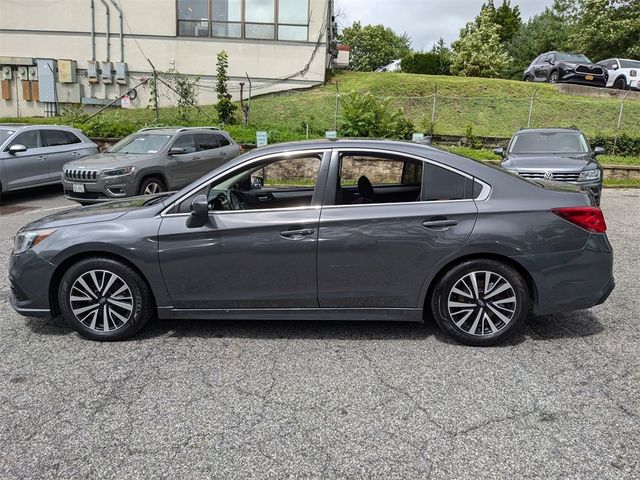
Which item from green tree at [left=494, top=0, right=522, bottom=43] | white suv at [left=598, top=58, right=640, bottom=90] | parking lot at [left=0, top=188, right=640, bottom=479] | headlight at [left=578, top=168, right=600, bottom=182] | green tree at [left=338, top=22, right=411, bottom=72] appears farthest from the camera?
green tree at [left=338, top=22, right=411, bottom=72]

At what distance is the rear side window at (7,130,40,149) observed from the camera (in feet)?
38.4

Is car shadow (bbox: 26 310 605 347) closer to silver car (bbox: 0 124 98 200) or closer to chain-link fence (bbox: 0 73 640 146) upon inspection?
silver car (bbox: 0 124 98 200)

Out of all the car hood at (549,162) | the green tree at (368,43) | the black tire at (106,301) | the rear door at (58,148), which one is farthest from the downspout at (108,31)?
the green tree at (368,43)

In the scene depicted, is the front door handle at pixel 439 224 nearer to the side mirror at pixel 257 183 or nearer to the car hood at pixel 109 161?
the side mirror at pixel 257 183

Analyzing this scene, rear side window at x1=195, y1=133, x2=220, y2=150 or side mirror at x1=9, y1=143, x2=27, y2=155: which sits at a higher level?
rear side window at x1=195, y1=133, x2=220, y2=150

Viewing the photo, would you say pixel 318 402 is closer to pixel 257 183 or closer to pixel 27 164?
pixel 257 183

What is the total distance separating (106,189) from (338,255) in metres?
7.45

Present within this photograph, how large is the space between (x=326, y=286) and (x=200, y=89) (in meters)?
21.2

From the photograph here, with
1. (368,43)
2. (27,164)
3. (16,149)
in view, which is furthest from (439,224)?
(368,43)

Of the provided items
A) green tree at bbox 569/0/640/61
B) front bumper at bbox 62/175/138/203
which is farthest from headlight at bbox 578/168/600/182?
green tree at bbox 569/0/640/61

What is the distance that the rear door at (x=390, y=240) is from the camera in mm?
4098

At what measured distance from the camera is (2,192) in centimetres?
1141

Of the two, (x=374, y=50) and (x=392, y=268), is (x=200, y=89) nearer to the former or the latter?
(x=392, y=268)

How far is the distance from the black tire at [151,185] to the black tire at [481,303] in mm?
7876
